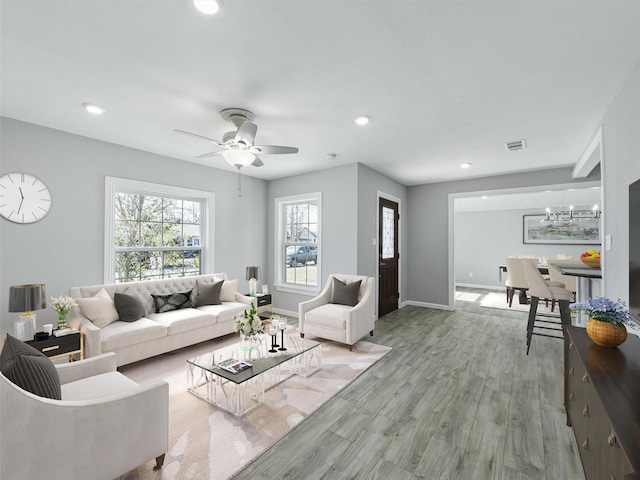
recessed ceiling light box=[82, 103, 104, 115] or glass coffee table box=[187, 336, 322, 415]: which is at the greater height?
recessed ceiling light box=[82, 103, 104, 115]

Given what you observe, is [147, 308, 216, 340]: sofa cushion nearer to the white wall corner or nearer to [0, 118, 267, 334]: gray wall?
[0, 118, 267, 334]: gray wall

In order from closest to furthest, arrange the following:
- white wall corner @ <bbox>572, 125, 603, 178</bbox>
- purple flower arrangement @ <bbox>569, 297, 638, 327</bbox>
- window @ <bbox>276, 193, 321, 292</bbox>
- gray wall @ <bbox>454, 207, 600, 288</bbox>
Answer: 1. purple flower arrangement @ <bbox>569, 297, 638, 327</bbox>
2. white wall corner @ <bbox>572, 125, 603, 178</bbox>
3. window @ <bbox>276, 193, 321, 292</bbox>
4. gray wall @ <bbox>454, 207, 600, 288</bbox>

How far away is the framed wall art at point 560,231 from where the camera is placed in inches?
299

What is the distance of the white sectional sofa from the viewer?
3.03 m

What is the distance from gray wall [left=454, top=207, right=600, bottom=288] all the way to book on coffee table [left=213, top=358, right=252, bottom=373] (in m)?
7.81

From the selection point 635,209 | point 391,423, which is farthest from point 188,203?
point 635,209

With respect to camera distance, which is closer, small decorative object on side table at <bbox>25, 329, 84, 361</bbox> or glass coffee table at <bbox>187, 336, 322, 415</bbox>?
glass coffee table at <bbox>187, 336, 322, 415</bbox>

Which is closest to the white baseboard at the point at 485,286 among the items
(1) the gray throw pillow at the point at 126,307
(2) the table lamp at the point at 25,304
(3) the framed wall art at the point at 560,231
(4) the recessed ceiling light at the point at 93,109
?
(3) the framed wall art at the point at 560,231

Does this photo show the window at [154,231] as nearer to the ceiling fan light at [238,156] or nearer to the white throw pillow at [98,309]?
the white throw pillow at [98,309]

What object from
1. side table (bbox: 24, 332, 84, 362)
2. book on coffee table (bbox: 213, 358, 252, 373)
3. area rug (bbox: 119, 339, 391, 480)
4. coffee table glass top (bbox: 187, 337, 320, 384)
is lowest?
area rug (bbox: 119, 339, 391, 480)

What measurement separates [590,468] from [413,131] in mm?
3026

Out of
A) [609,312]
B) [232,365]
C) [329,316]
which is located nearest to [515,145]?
[609,312]

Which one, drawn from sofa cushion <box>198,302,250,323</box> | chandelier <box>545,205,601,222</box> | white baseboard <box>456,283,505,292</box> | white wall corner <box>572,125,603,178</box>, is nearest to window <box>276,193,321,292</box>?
sofa cushion <box>198,302,250,323</box>

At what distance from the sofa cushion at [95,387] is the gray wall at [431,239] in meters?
5.49
